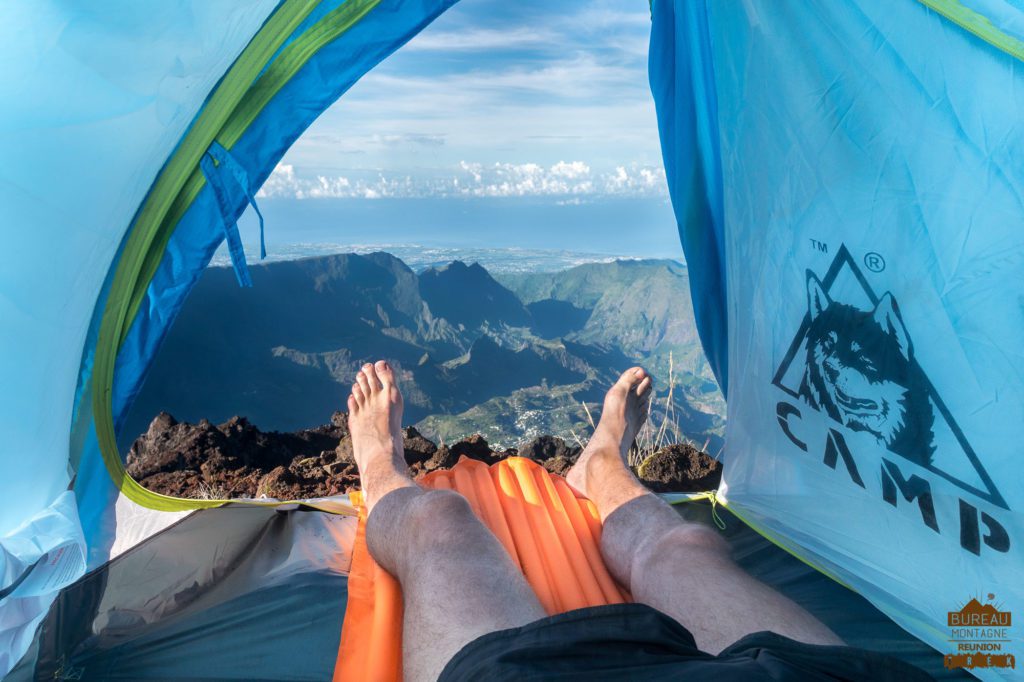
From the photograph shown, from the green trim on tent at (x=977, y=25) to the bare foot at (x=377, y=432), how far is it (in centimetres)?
121

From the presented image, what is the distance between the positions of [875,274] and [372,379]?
4.14 ft

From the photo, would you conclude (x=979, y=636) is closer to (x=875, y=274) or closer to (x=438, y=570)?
(x=875, y=274)

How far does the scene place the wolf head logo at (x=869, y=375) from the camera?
109 cm

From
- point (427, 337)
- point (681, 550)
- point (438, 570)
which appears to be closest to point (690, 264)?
point (681, 550)

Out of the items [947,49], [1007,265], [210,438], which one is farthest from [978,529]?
[210,438]

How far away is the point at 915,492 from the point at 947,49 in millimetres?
659

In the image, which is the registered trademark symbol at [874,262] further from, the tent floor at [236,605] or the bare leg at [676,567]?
the tent floor at [236,605]

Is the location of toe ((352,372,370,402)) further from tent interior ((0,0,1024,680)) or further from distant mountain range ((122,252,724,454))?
distant mountain range ((122,252,724,454))

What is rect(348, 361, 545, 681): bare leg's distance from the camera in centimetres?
92

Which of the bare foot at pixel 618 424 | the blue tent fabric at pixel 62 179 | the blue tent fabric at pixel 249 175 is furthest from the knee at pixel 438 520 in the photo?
the blue tent fabric at pixel 249 175

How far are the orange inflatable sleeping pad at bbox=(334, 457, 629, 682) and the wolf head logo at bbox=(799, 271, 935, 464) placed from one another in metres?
0.51

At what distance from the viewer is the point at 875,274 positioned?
1126 millimetres

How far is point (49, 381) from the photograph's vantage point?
1.25 metres

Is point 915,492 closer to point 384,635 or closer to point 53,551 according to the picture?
point 384,635
